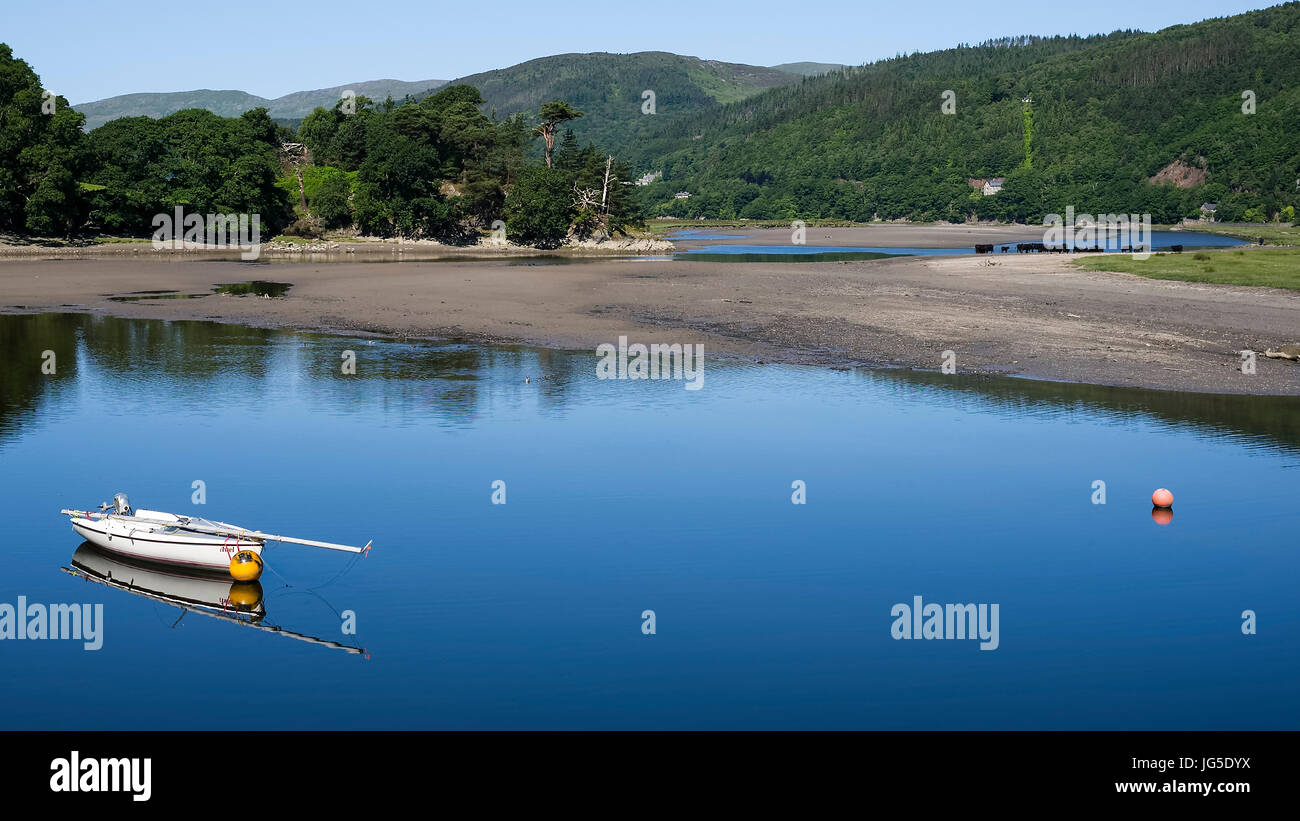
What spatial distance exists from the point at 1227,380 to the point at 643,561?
32.0m

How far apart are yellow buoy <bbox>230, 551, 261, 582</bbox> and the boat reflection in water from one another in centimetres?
35

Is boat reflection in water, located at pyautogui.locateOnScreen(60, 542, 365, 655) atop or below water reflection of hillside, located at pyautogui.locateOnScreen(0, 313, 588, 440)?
below

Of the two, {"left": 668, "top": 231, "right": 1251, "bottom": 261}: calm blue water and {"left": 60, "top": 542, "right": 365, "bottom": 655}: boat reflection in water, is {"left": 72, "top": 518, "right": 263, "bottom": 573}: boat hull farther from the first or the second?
{"left": 668, "top": 231, "right": 1251, "bottom": 261}: calm blue water

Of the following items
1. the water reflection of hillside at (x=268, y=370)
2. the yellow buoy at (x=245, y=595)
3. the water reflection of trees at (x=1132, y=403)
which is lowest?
the yellow buoy at (x=245, y=595)

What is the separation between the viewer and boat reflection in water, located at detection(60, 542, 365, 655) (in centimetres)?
2438

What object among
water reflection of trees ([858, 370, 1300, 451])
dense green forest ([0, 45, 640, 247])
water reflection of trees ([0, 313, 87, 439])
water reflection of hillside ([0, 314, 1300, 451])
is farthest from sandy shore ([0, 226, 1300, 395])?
dense green forest ([0, 45, 640, 247])

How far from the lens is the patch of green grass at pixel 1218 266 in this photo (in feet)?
273

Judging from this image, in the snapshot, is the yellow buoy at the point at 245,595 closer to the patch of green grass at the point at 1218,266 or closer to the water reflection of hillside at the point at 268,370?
the water reflection of hillside at the point at 268,370

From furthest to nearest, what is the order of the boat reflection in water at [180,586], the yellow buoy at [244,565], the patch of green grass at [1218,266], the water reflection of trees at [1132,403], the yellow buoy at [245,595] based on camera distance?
the patch of green grass at [1218,266] → the water reflection of trees at [1132,403] → the yellow buoy at [244,565] → the yellow buoy at [245,595] → the boat reflection in water at [180,586]

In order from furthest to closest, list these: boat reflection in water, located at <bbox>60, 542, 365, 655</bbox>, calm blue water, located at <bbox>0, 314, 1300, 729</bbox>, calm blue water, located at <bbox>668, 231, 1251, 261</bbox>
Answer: calm blue water, located at <bbox>668, 231, 1251, 261</bbox> → boat reflection in water, located at <bbox>60, 542, 365, 655</bbox> → calm blue water, located at <bbox>0, 314, 1300, 729</bbox>

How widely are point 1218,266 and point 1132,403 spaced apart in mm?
54277

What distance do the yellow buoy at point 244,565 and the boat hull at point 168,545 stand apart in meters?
0.13

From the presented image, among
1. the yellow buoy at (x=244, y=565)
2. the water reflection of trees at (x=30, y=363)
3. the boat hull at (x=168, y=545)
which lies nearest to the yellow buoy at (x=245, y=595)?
the yellow buoy at (x=244, y=565)

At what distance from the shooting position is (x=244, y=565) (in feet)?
82.7
